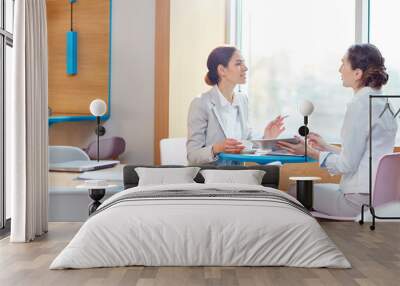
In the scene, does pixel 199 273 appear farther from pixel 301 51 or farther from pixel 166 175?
pixel 301 51

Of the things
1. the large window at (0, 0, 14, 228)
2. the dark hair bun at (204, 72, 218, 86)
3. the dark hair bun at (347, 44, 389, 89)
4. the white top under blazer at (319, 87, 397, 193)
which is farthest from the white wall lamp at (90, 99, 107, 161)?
the dark hair bun at (347, 44, 389, 89)

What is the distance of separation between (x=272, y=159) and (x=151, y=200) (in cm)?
195

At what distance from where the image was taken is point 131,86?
636cm

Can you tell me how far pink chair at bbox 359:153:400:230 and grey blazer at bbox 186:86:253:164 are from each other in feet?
4.40

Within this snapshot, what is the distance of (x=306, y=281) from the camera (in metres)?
3.79

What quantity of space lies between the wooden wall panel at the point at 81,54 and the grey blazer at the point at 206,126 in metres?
0.96

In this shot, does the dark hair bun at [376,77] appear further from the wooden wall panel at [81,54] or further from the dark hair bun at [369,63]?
the wooden wall panel at [81,54]

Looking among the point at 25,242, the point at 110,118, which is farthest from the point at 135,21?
the point at 25,242

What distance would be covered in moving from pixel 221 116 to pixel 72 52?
5.48ft

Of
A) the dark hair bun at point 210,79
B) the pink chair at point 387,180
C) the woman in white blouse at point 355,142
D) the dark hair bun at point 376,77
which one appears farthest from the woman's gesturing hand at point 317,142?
the dark hair bun at point 210,79

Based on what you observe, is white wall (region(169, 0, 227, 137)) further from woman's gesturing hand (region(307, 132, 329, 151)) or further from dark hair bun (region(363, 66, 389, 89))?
dark hair bun (region(363, 66, 389, 89))

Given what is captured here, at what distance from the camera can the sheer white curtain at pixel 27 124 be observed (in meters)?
5.22

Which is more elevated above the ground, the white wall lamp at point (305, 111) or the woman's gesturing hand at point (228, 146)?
the white wall lamp at point (305, 111)

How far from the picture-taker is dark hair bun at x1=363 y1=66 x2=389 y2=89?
20.4ft
